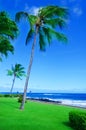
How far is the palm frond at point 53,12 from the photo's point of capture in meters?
26.8

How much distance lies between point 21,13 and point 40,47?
3.87 meters

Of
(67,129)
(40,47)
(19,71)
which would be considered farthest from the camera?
(19,71)

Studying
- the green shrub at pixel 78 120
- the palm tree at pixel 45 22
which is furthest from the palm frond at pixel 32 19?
the green shrub at pixel 78 120

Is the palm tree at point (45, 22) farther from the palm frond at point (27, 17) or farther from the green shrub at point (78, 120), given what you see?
the green shrub at point (78, 120)

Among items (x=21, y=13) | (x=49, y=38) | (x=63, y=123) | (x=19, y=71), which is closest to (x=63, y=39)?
(x=49, y=38)

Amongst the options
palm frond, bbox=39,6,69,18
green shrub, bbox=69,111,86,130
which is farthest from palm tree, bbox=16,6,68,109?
green shrub, bbox=69,111,86,130

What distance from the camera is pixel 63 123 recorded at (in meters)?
17.9

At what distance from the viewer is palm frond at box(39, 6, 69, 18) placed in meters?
26.8

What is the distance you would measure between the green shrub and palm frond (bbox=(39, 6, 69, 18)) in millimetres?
12591

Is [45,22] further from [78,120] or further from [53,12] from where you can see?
[78,120]

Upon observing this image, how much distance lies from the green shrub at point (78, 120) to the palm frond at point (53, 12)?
12.6m

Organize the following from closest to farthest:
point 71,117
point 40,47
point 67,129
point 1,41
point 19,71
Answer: point 67,129 → point 71,117 → point 1,41 → point 40,47 → point 19,71

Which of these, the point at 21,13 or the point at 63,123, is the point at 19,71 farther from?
the point at 63,123

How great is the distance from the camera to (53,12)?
27.1 meters
